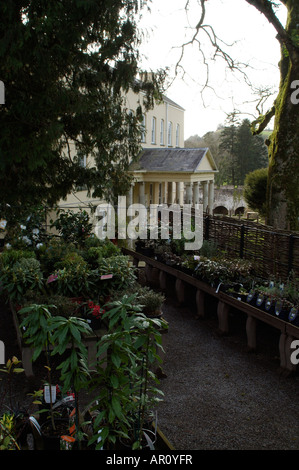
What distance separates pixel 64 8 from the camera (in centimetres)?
693

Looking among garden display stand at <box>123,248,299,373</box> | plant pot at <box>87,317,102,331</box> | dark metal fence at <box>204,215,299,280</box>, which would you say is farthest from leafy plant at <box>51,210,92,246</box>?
plant pot at <box>87,317,102,331</box>

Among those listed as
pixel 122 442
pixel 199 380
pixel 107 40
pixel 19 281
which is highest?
pixel 107 40

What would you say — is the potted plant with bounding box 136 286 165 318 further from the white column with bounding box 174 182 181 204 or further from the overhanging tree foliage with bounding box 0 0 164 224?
the white column with bounding box 174 182 181 204

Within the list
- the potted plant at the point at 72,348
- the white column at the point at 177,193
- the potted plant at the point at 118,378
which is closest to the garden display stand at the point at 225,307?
the potted plant at the point at 118,378

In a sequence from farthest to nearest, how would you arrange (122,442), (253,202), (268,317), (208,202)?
1. (208,202)
2. (253,202)
3. (268,317)
4. (122,442)

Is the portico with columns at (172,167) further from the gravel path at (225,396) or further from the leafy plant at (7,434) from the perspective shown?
the leafy plant at (7,434)

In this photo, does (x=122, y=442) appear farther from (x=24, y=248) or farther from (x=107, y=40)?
(x=107, y=40)

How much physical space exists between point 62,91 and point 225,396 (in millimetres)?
5758

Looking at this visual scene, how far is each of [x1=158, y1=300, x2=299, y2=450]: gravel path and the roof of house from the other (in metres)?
19.0

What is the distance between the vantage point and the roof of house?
998 inches

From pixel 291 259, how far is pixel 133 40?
5.44 metres

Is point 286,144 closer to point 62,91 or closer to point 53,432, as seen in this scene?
point 62,91

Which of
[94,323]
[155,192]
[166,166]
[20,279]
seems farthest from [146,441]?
[155,192]

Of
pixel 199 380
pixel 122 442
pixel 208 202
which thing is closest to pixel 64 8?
pixel 199 380
